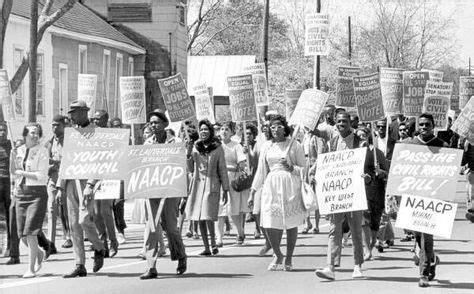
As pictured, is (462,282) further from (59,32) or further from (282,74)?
(282,74)

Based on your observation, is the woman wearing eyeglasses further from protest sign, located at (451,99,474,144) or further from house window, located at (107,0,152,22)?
house window, located at (107,0,152,22)

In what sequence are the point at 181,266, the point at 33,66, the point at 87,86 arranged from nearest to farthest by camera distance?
1. the point at 181,266
2. the point at 33,66
3. the point at 87,86

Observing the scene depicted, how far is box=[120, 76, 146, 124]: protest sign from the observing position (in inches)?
835

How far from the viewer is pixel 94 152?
13.6 m

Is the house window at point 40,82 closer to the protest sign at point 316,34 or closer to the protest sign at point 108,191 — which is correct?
the protest sign at point 316,34

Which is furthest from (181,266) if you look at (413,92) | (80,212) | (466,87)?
(466,87)

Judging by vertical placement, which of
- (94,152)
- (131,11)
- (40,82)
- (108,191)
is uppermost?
(131,11)

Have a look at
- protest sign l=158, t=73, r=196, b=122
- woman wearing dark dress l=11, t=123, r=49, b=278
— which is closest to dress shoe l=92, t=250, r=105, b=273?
woman wearing dark dress l=11, t=123, r=49, b=278

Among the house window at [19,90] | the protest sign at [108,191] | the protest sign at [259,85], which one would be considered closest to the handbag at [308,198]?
the protest sign at [108,191]

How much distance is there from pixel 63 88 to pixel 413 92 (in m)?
17.9

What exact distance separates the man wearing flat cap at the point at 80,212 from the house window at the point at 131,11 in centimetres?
3528

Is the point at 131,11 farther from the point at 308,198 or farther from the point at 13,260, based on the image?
the point at 308,198

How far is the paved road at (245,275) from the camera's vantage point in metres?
12.2

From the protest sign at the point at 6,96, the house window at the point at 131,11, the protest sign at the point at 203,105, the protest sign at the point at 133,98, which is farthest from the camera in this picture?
the house window at the point at 131,11
